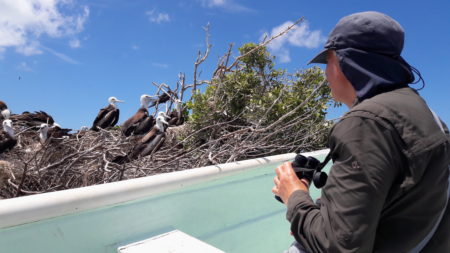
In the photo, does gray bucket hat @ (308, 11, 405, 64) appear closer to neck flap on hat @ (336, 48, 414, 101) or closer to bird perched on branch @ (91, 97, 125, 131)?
neck flap on hat @ (336, 48, 414, 101)

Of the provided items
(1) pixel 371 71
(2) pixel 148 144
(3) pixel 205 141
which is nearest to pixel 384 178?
(1) pixel 371 71

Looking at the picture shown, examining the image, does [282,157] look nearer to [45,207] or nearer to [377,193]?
[45,207]

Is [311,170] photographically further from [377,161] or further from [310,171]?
[377,161]

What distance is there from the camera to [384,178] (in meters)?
0.69

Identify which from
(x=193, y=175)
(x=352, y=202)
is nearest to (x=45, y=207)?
(x=193, y=175)

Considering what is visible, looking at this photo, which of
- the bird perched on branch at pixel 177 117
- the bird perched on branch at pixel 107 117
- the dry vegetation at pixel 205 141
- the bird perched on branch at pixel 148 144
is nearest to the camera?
the dry vegetation at pixel 205 141

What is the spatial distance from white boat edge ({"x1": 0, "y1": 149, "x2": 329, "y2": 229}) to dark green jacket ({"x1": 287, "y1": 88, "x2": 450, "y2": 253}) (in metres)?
0.93

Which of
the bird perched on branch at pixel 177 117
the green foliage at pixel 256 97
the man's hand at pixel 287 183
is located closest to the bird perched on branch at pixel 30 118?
the bird perched on branch at pixel 177 117

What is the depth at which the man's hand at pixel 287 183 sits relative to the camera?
0.92m

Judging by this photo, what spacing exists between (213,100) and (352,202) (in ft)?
14.1

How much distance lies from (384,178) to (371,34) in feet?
1.08

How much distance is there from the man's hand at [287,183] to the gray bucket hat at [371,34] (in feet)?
1.13

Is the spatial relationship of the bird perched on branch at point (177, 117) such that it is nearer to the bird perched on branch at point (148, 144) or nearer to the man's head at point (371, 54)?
the bird perched on branch at point (148, 144)

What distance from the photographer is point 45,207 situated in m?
1.25
